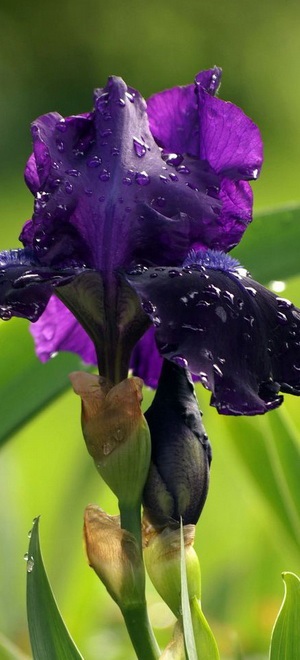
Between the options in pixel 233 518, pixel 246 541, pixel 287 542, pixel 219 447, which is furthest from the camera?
pixel 219 447

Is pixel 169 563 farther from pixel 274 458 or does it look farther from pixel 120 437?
pixel 274 458

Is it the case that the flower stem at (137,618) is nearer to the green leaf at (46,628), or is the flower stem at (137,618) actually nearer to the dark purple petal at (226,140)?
the green leaf at (46,628)

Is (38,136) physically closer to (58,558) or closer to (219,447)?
(58,558)

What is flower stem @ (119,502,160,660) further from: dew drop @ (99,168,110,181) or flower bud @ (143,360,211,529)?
dew drop @ (99,168,110,181)

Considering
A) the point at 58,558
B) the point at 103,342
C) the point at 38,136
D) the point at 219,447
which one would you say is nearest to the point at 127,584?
the point at 103,342

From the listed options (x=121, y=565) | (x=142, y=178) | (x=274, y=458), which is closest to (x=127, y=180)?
(x=142, y=178)

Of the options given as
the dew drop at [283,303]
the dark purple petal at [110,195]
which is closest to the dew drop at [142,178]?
the dark purple petal at [110,195]

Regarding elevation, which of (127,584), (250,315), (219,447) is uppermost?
(219,447)

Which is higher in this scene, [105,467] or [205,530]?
[205,530]
